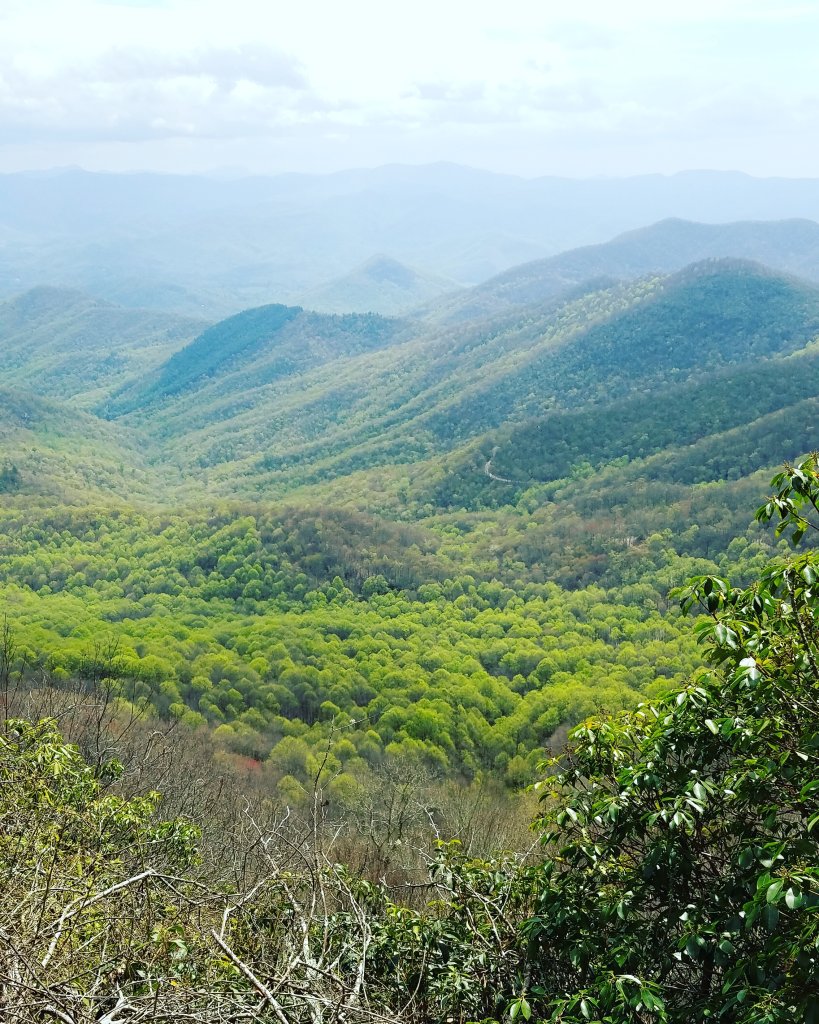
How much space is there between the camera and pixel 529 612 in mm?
70812

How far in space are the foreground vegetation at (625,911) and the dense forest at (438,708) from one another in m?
0.05

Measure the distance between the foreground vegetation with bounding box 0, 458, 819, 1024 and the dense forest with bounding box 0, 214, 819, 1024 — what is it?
0.05 m

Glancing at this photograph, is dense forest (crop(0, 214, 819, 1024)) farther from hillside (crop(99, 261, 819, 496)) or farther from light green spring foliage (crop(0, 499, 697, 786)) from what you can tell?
hillside (crop(99, 261, 819, 496))

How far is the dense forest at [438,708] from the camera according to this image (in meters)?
6.07

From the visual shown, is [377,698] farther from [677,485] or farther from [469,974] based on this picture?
[677,485]

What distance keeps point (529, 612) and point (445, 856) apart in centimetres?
6265

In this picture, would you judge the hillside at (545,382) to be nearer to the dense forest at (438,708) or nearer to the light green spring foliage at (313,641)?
the dense forest at (438,708)

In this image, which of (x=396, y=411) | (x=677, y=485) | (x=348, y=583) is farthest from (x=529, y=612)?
(x=396, y=411)

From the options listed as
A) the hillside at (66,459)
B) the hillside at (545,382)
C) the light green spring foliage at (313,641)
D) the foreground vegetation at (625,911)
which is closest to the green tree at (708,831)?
the foreground vegetation at (625,911)

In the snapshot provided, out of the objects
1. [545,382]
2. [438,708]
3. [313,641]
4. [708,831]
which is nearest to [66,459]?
[313,641]

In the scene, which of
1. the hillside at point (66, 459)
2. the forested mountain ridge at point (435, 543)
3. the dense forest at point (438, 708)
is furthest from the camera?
the hillside at point (66, 459)

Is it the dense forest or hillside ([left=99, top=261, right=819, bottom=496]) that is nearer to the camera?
the dense forest

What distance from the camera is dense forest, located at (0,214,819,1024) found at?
6.07m

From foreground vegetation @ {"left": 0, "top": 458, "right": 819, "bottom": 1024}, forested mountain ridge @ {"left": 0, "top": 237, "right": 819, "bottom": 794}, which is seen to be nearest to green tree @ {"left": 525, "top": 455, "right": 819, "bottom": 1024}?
foreground vegetation @ {"left": 0, "top": 458, "right": 819, "bottom": 1024}
